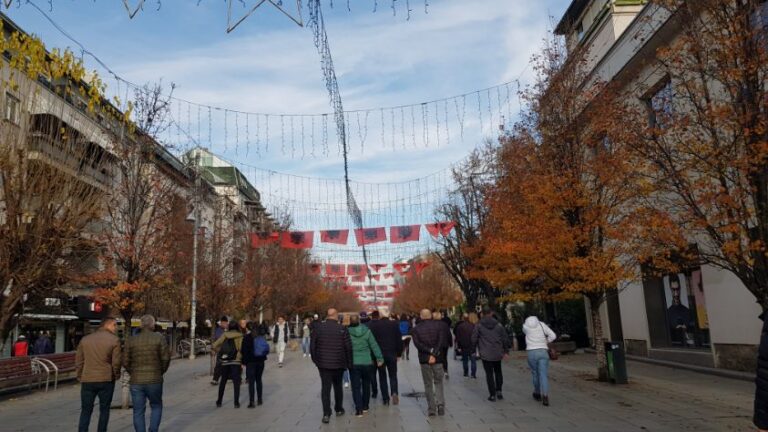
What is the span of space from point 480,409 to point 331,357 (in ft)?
9.46

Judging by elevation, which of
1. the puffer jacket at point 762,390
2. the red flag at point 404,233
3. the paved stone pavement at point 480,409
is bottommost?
the paved stone pavement at point 480,409

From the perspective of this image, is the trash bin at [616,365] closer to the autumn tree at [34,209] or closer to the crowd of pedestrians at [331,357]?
the crowd of pedestrians at [331,357]

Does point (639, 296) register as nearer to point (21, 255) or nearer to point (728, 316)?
point (728, 316)

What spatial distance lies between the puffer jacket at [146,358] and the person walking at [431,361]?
4.09 metres

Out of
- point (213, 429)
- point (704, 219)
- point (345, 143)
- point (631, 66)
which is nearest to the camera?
point (213, 429)

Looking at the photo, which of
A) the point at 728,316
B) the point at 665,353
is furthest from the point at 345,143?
the point at 665,353

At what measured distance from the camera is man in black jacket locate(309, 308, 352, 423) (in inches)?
385

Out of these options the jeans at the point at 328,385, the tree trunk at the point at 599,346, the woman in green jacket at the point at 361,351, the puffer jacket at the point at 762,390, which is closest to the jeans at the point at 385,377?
the woman in green jacket at the point at 361,351

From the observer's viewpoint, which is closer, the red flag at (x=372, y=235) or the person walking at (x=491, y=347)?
the person walking at (x=491, y=347)

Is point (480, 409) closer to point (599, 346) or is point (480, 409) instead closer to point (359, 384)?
point (359, 384)

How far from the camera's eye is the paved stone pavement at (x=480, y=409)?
29.4 feet

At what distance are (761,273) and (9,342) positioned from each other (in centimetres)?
2828

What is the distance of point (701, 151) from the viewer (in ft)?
34.0

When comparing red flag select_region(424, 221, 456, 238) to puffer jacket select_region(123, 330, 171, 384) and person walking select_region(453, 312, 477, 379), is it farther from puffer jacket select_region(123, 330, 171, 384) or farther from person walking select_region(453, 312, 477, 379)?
puffer jacket select_region(123, 330, 171, 384)
